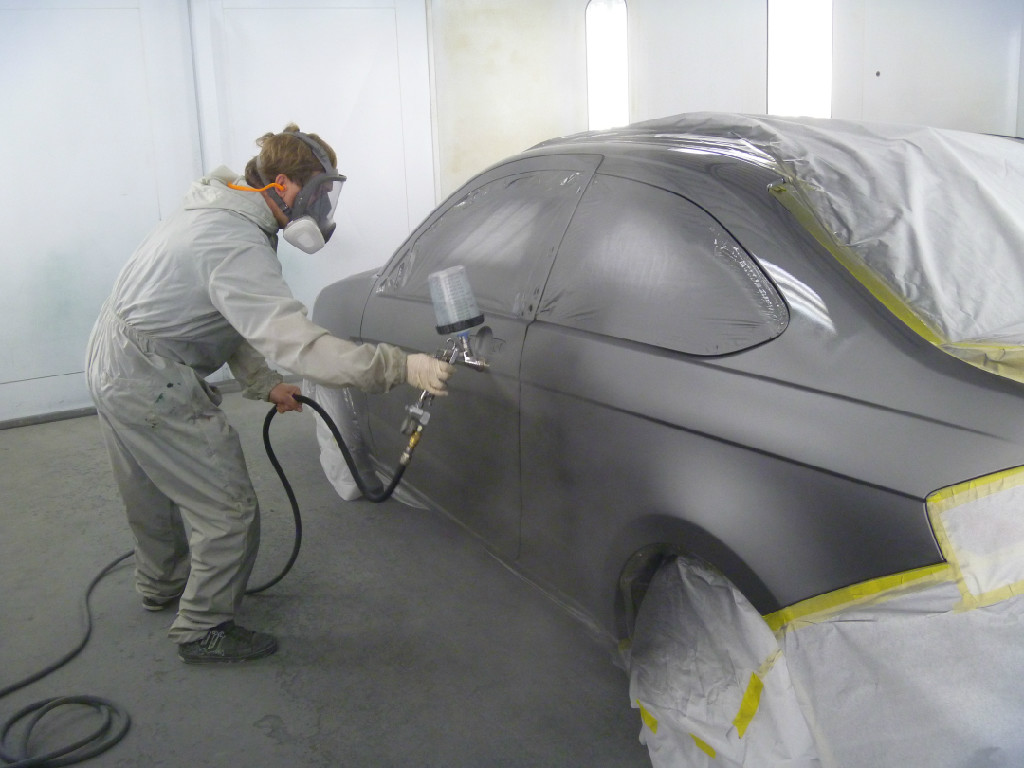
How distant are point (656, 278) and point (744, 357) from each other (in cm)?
34

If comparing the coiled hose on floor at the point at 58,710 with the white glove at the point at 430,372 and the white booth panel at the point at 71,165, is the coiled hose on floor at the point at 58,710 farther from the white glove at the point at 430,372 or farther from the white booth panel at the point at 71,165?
the white booth panel at the point at 71,165

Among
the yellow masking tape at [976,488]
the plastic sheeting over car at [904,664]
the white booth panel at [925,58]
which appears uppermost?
the white booth panel at [925,58]

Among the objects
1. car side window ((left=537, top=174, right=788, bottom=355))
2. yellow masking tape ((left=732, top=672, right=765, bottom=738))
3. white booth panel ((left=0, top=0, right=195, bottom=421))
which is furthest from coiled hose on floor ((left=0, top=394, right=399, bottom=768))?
white booth panel ((left=0, top=0, right=195, bottom=421))

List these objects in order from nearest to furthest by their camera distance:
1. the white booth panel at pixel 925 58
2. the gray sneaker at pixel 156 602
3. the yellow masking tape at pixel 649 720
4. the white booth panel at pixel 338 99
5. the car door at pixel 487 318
→ the yellow masking tape at pixel 649 720, the car door at pixel 487 318, the gray sneaker at pixel 156 602, the white booth panel at pixel 338 99, the white booth panel at pixel 925 58

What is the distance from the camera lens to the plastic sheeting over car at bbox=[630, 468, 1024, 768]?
124 centimetres

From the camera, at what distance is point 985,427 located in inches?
52.0

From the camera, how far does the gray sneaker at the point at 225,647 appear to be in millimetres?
2539

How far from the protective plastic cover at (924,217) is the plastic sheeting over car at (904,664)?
0.99 ft

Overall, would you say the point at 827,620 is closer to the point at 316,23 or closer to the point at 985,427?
the point at 985,427

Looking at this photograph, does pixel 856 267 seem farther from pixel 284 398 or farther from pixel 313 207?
pixel 284 398

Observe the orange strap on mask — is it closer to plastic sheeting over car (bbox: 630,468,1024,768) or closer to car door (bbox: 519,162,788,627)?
car door (bbox: 519,162,788,627)

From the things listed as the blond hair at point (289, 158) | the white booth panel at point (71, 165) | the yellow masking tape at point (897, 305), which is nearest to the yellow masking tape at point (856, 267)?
the yellow masking tape at point (897, 305)

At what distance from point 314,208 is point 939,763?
81.5 inches

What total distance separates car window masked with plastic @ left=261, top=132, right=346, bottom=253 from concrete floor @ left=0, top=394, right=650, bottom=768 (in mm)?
1079
